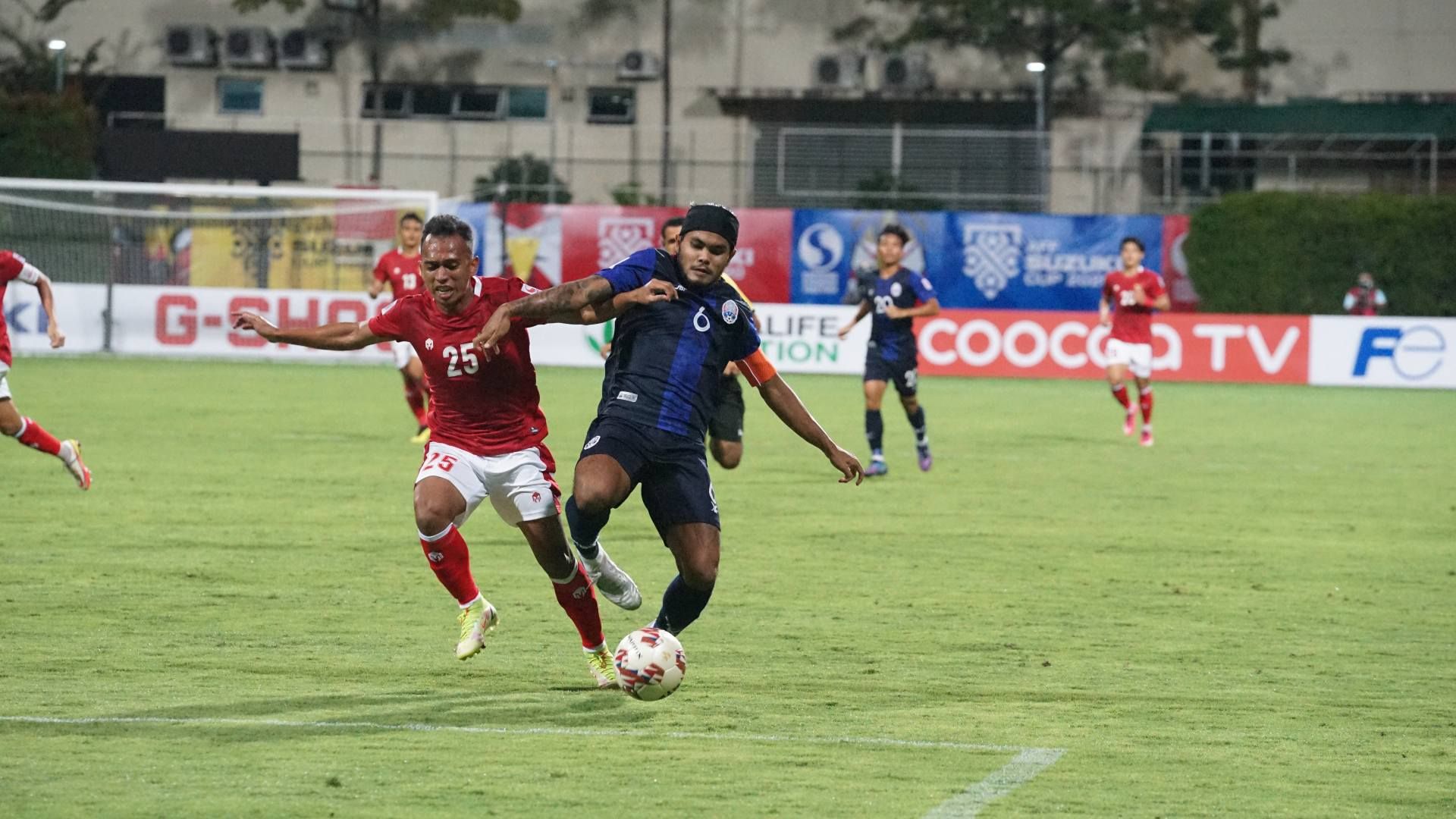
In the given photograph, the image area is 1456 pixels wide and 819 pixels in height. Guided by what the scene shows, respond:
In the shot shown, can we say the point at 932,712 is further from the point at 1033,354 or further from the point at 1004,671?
the point at 1033,354

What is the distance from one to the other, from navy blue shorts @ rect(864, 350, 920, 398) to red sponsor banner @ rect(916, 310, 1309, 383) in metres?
16.1

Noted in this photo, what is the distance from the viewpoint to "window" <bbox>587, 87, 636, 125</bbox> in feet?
169

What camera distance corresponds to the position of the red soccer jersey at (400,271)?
2122 cm

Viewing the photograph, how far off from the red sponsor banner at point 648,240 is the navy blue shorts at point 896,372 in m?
23.2

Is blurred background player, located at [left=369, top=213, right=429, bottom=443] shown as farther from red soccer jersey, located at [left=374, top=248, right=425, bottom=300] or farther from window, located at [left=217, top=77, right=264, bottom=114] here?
window, located at [left=217, top=77, right=264, bottom=114]

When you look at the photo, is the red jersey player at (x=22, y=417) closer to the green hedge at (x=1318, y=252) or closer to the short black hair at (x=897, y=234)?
the short black hair at (x=897, y=234)

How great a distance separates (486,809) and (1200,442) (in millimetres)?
17783

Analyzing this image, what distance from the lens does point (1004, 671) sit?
8664mm

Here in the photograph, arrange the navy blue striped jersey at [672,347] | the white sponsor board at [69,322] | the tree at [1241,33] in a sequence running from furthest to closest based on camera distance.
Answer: the tree at [1241,33]
the white sponsor board at [69,322]
the navy blue striped jersey at [672,347]

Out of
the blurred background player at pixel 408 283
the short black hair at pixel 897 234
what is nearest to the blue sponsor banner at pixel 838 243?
the blurred background player at pixel 408 283

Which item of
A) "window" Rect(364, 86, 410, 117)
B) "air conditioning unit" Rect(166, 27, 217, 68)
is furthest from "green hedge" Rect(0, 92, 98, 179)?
"window" Rect(364, 86, 410, 117)

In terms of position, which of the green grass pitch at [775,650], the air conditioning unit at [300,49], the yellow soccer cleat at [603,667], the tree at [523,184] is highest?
the air conditioning unit at [300,49]

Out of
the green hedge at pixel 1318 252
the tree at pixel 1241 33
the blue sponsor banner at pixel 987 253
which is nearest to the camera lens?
the green hedge at pixel 1318 252

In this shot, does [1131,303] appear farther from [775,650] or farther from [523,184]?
[523,184]
